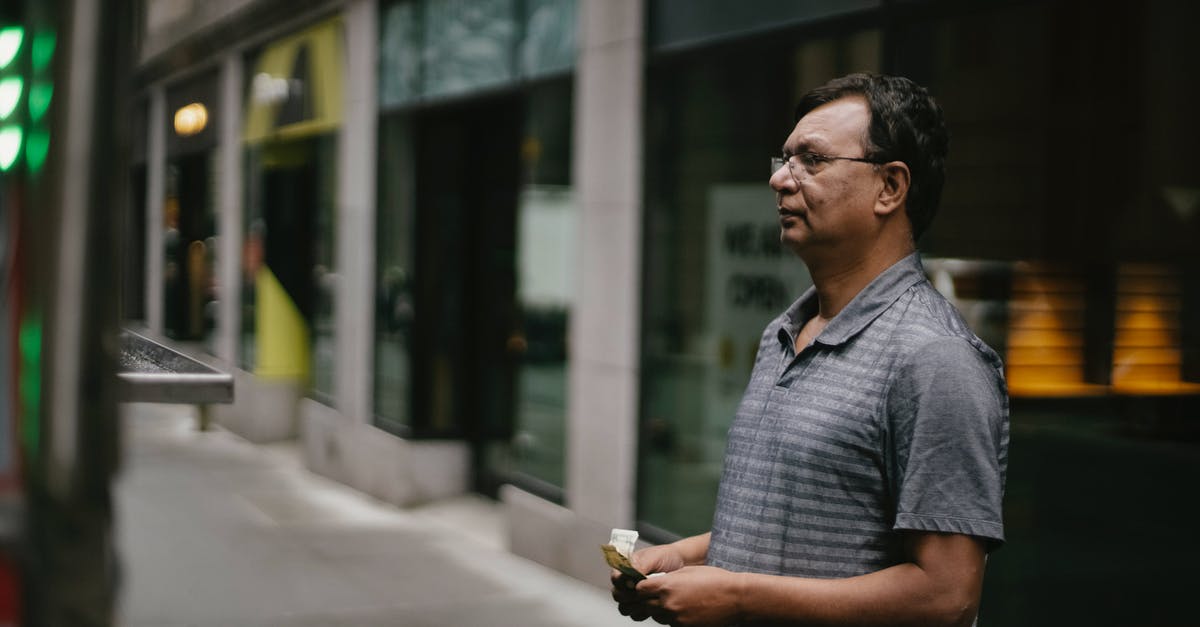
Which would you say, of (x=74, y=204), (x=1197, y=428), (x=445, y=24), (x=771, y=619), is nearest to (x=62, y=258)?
(x=74, y=204)

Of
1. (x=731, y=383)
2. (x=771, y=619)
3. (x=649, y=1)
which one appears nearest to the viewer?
(x=771, y=619)

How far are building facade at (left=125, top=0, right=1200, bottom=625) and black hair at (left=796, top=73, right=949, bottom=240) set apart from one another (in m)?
2.45

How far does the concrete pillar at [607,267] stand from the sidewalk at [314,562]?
0.46m

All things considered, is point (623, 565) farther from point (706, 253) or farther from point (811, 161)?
point (706, 253)

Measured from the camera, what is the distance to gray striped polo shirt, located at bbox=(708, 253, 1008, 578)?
2.24 m

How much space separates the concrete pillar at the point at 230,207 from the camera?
16.3m

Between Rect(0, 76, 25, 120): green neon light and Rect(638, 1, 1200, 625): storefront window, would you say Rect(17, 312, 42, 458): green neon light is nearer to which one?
A: Rect(0, 76, 25, 120): green neon light

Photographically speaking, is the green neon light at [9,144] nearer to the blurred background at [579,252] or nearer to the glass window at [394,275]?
the blurred background at [579,252]

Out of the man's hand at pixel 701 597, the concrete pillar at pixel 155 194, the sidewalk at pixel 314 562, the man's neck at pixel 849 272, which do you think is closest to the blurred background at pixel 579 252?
the sidewalk at pixel 314 562

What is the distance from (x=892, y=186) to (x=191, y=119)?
17.2 metres

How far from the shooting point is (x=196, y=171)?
62.6 ft

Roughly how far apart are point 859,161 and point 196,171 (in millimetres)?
17729

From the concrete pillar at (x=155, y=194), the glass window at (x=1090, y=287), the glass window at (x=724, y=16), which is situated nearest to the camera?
the glass window at (x=1090, y=287)

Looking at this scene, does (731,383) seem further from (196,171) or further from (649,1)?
(196,171)
